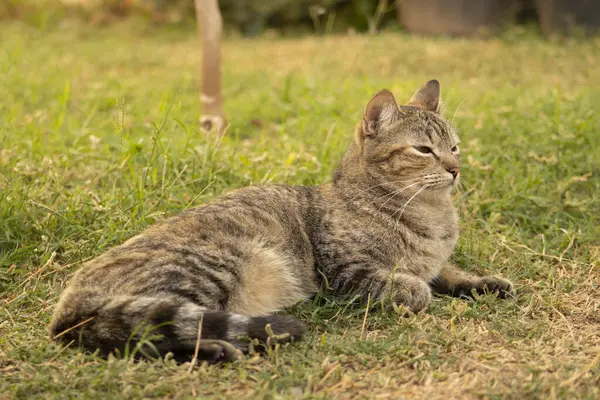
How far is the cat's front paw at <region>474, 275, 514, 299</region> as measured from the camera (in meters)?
3.80

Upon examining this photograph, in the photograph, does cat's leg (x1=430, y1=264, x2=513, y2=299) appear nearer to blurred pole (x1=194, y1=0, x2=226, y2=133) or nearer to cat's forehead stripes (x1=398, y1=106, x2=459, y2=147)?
cat's forehead stripes (x1=398, y1=106, x2=459, y2=147)

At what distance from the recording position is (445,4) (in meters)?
10.4

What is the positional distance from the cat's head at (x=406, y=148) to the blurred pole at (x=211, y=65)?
1880 mm

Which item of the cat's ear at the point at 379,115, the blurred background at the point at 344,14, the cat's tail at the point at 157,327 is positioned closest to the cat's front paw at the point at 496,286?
the cat's ear at the point at 379,115

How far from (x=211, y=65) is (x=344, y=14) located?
6120mm

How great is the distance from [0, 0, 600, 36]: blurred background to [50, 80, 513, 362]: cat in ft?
19.5

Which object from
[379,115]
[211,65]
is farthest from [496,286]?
[211,65]

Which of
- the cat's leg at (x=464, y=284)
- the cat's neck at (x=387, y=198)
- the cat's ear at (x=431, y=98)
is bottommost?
the cat's leg at (x=464, y=284)

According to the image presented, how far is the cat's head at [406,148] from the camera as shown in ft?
12.8

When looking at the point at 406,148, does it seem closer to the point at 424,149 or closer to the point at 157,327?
the point at 424,149

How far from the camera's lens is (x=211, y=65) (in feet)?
18.8

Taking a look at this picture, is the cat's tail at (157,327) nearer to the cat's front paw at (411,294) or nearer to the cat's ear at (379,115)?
the cat's front paw at (411,294)

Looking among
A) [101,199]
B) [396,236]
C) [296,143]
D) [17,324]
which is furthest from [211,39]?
[17,324]

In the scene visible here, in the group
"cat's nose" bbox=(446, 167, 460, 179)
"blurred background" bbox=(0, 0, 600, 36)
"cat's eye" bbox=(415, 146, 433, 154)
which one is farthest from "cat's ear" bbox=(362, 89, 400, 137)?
"blurred background" bbox=(0, 0, 600, 36)
